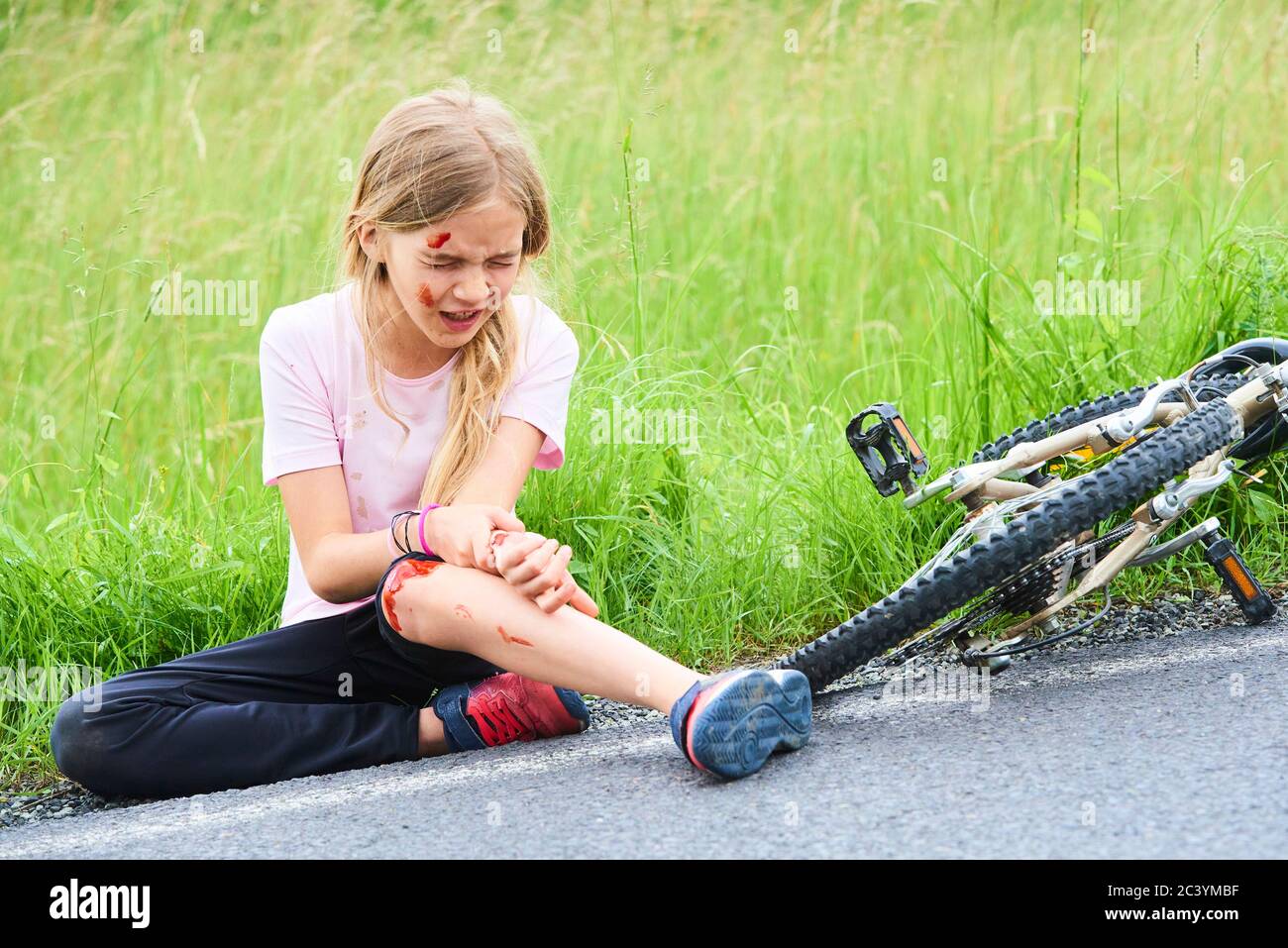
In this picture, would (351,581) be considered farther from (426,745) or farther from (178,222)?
(178,222)

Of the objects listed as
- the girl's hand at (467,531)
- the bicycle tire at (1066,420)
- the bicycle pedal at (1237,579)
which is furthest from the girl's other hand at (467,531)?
the bicycle pedal at (1237,579)

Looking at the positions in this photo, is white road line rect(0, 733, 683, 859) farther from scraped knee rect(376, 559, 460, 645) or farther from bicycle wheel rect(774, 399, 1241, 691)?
bicycle wheel rect(774, 399, 1241, 691)

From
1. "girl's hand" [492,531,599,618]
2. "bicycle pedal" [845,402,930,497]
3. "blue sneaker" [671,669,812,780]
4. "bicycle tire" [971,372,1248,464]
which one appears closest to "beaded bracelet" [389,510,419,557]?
"girl's hand" [492,531,599,618]

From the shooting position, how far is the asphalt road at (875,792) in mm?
2084

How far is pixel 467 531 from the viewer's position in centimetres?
259

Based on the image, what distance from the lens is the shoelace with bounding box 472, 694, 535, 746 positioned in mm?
2785

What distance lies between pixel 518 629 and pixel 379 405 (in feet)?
2.18

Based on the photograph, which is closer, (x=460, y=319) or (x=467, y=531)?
(x=467, y=531)

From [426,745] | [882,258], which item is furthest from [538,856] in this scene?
[882,258]

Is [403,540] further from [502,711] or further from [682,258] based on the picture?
[682,258]

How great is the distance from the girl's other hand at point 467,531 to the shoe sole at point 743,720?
518 mm

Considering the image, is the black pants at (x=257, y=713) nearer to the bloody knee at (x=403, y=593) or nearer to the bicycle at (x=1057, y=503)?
the bloody knee at (x=403, y=593)

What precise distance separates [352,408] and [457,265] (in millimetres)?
415

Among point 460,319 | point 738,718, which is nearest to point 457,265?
point 460,319
